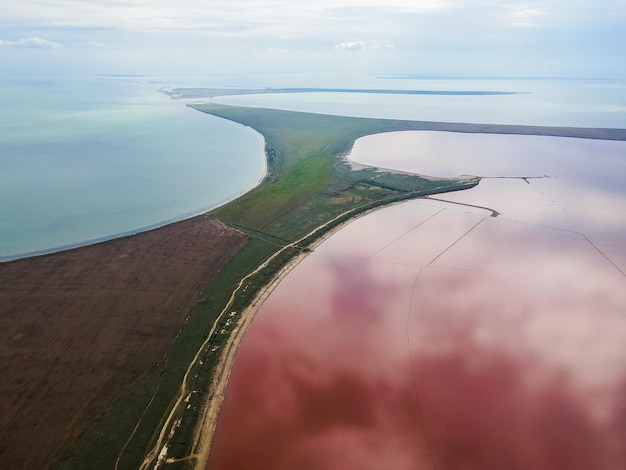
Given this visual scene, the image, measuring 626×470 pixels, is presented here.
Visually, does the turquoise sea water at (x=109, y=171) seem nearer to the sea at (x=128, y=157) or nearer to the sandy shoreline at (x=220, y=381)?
the sea at (x=128, y=157)

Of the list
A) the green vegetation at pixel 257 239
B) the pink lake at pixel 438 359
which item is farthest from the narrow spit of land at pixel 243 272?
the pink lake at pixel 438 359

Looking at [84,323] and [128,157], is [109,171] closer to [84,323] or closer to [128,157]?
[128,157]

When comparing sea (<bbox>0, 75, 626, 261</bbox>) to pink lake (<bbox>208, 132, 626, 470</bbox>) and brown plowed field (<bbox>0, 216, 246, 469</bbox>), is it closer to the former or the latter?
brown plowed field (<bbox>0, 216, 246, 469</bbox>)

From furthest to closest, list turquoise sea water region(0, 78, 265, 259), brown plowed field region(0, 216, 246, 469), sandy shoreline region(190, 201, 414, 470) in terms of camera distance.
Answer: turquoise sea water region(0, 78, 265, 259) < brown plowed field region(0, 216, 246, 469) < sandy shoreline region(190, 201, 414, 470)

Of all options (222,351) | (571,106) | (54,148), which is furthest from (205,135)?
(571,106)

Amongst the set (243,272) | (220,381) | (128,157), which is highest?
(243,272)

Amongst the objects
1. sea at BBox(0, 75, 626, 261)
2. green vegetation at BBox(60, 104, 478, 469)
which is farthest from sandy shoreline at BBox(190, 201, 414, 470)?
sea at BBox(0, 75, 626, 261)

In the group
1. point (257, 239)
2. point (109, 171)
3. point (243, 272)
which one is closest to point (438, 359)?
point (243, 272)
